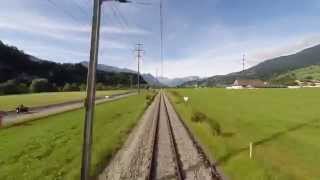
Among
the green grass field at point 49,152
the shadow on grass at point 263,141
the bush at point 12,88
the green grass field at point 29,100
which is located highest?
the bush at point 12,88

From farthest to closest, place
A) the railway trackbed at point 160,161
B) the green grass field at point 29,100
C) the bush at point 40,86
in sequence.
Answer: the bush at point 40,86
the green grass field at point 29,100
the railway trackbed at point 160,161

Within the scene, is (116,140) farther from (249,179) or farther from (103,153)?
(249,179)

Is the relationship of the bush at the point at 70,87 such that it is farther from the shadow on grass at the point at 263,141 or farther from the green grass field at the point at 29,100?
the shadow on grass at the point at 263,141

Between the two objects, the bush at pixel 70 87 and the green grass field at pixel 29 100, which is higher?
the bush at pixel 70 87

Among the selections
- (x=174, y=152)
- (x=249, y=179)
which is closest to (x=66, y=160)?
(x=174, y=152)

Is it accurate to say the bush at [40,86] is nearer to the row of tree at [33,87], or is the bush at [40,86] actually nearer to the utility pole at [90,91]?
the row of tree at [33,87]

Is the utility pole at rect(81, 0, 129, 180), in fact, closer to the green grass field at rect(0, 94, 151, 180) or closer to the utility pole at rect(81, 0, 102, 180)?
the utility pole at rect(81, 0, 102, 180)

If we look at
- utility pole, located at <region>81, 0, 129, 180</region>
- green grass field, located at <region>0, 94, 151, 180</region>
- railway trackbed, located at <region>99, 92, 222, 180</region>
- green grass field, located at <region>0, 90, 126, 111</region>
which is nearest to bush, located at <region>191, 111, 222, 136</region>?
railway trackbed, located at <region>99, 92, 222, 180</region>

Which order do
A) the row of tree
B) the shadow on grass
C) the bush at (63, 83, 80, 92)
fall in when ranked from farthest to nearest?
the bush at (63, 83, 80, 92), the row of tree, the shadow on grass

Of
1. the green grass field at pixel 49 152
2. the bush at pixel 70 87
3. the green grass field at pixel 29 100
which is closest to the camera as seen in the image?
the green grass field at pixel 49 152

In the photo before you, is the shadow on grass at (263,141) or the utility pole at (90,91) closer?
the utility pole at (90,91)

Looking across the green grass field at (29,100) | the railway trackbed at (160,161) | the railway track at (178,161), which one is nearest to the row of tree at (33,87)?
the green grass field at (29,100)

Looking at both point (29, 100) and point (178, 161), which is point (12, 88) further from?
point (178, 161)

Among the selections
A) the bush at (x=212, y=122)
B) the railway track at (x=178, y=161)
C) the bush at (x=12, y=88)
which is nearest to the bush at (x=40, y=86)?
the bush at (x=12, y=88)
